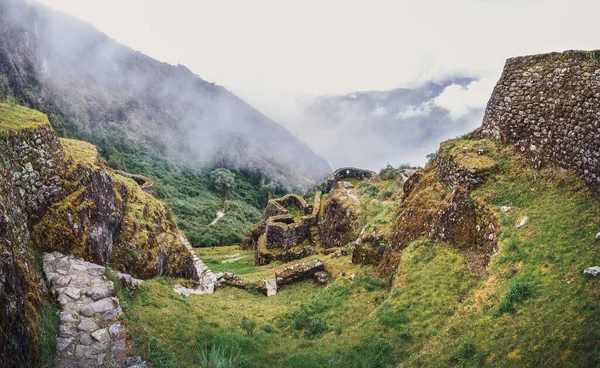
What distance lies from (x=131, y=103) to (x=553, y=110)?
362 feet

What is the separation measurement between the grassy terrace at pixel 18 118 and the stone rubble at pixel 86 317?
316cm

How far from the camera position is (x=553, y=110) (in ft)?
→ 32.1

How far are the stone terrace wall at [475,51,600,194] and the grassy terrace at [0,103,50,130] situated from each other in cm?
1355

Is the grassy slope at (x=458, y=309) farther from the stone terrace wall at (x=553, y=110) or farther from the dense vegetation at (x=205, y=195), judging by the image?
the dense vegetation at (x=205, y=195)

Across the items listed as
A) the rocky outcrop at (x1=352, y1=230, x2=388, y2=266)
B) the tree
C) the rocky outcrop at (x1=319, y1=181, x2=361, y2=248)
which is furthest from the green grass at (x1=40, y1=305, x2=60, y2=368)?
the tree

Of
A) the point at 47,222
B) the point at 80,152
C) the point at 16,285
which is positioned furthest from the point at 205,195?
the point at 16,285

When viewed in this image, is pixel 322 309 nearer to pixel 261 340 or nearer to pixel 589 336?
pixel 261 340

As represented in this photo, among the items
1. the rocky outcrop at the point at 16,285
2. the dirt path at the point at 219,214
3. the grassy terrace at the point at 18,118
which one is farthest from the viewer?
the dirt path at the point at 219,214

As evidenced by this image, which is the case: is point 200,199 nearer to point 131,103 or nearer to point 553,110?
point 131,103

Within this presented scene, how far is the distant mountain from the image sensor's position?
241ft

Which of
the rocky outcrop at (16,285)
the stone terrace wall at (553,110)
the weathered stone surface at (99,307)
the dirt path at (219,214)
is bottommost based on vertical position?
the dirt path at (219,214)

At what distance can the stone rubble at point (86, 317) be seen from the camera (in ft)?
19.1

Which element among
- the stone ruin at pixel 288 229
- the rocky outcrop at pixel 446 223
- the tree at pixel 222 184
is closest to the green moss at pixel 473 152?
the rocky outcrop at pixel 446 223

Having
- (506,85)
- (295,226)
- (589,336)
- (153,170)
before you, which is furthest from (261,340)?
(153,170)
